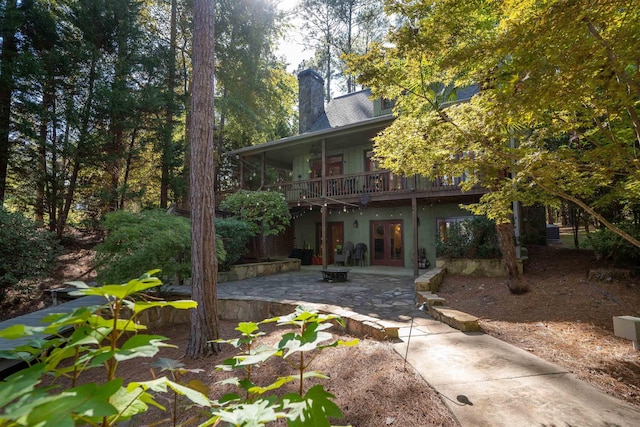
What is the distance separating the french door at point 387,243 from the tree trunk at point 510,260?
5798 millimetres

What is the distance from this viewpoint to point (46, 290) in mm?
8336

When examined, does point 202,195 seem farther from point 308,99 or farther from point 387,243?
point 308,99

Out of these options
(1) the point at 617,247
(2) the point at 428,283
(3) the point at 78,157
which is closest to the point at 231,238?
(2) the point at 428,283

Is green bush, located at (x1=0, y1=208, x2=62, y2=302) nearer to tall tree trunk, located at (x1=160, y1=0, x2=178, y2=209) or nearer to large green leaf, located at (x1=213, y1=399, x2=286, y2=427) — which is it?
tall tree trunk, located at (x1=160, y1=0, x2=178, y2=209)

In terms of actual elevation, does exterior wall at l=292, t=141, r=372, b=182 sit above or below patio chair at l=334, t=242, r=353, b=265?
above

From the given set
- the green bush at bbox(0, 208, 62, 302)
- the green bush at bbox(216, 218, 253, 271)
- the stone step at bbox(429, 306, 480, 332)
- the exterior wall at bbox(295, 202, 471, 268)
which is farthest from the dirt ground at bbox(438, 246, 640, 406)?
the green bush at bbox(0, 208, 62, 302)

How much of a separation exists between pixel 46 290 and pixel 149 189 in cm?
721

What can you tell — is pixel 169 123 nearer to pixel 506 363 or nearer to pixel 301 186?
pixel 301 186

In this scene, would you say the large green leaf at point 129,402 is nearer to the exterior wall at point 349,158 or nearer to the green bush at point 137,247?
the green bush at point 137,247

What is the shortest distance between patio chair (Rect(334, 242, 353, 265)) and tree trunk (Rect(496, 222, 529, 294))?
6.53m

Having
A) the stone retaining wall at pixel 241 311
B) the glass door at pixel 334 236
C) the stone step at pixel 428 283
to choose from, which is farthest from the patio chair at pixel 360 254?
the stone retaining wall at pixel 241 311

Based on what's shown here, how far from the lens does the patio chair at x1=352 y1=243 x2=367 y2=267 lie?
1235 cm

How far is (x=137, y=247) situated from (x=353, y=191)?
25.6 feet

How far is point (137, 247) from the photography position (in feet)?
17.2
